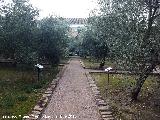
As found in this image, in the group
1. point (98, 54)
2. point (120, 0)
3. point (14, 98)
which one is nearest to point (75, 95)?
point (14, 98)

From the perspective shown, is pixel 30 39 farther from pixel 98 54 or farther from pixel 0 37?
pixel 98 54

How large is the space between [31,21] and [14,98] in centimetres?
722

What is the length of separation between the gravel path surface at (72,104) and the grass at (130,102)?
0.82 meters

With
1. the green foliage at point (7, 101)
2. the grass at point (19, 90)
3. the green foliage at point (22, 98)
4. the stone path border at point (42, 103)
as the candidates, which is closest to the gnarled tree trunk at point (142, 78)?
the stone path border at point (42, 103)

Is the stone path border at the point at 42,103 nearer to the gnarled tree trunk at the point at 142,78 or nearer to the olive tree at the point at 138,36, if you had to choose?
the olive tree at the point at 138,36

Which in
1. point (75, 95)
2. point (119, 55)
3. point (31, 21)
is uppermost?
point (31, 21)

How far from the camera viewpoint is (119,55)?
13211mm

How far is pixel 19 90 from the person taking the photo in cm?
1566

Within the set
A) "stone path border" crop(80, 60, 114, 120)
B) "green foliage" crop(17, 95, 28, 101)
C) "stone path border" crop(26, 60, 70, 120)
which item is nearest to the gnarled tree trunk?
"stone path border" crop(80, 60, 114, 120)

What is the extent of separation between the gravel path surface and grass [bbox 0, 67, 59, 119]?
0.81m

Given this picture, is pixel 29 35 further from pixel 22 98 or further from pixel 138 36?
pixel 138 36

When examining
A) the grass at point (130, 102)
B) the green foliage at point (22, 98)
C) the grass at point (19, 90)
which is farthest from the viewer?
the green foliage at point (22, 98)

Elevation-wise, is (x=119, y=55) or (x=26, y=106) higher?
(x=119, y=55)

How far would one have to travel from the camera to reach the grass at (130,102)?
38.6 feet
